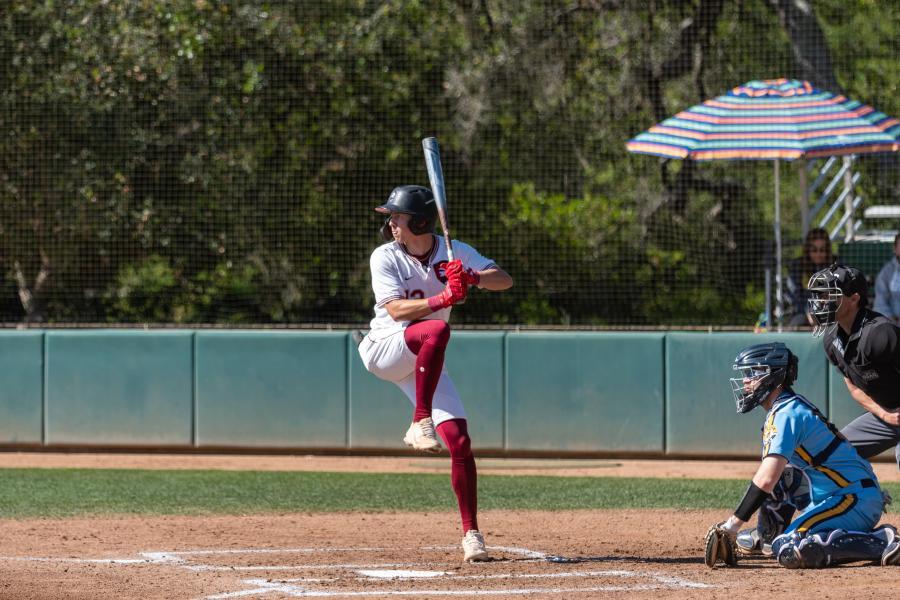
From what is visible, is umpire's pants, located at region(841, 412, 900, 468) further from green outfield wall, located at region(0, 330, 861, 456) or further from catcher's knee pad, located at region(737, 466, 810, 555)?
green outfield wall, located at region(0, 330, 861, 456)

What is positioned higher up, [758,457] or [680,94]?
[680,94]

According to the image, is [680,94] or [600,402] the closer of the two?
[600,402]

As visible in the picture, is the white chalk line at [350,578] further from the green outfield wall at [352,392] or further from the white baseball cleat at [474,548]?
the green outfield wall at [352,392]

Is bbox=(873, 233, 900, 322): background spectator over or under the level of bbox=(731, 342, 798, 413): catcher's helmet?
over

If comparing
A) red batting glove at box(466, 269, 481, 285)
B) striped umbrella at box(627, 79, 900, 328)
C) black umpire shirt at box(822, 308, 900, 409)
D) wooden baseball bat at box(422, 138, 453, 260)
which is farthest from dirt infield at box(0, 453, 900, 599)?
striped umbrella at box(627, 79, 900, 328)

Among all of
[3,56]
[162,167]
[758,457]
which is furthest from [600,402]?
[3,56]

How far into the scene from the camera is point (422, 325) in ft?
18.4

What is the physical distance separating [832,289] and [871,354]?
336 mm

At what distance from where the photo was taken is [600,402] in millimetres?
10492

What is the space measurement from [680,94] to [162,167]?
5.74 metres

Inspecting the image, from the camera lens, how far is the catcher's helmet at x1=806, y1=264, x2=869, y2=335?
220 inches

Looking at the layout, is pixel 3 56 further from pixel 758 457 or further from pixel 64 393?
pixel 758 457

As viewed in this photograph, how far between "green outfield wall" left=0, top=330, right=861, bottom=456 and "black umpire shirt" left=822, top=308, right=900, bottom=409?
4399mm

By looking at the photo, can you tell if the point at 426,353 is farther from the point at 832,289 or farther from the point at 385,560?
the point at 832,289
